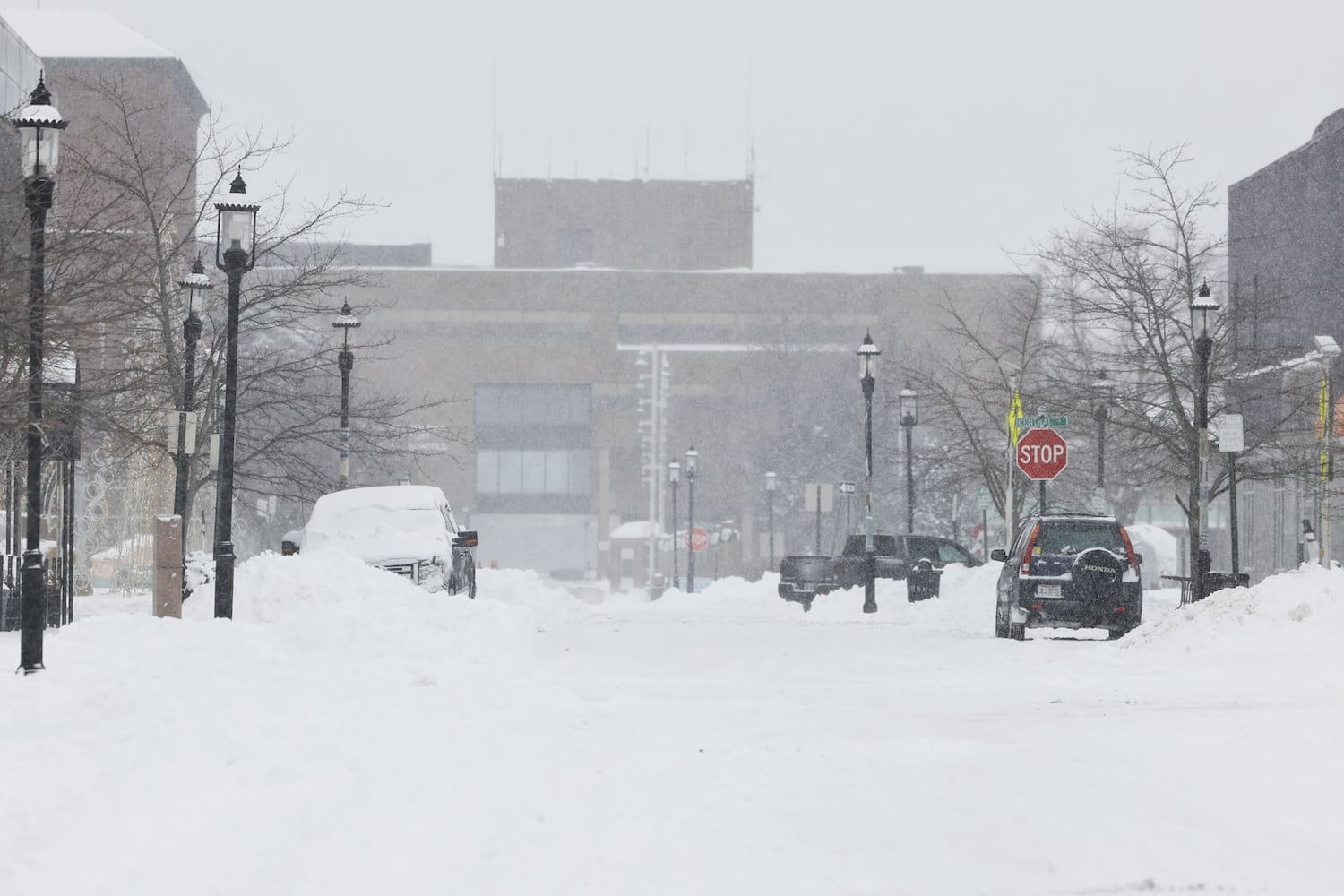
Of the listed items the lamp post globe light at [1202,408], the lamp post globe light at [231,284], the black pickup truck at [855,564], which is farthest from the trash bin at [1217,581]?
the lamp post globe light at [231,284]

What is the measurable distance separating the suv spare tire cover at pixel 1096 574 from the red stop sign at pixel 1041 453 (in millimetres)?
6565

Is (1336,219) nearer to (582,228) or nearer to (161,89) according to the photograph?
(161,89)

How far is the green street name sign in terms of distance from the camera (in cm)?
3028

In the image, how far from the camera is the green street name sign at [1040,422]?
3028cm

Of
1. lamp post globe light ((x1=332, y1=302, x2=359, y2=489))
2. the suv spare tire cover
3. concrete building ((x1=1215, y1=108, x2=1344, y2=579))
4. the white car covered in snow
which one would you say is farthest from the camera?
concrete building ((x1=1215, y1=108, x2=1344, y2=579))

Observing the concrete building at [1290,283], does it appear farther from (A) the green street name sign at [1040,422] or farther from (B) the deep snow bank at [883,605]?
(A) the green street name sign at [1040,422]

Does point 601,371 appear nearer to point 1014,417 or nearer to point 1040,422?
point 1014,417

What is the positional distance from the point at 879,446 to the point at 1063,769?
76.6 meters

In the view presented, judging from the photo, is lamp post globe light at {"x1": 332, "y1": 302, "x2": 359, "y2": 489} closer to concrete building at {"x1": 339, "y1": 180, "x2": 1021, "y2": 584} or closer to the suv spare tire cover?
the suv spare tire cover

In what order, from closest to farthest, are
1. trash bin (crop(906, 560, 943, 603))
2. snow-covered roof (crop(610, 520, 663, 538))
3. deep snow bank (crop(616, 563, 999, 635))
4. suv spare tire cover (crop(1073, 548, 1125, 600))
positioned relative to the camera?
1. suv spare tire cover (crop(1073, 548, 1125, 600))
2. deep snow bank (crop(616, 563, 999, 635))
3. trash bin (crop(906, 560, 943, 603))
4. snow-covered roof (crop(610, 520, 663, 538))

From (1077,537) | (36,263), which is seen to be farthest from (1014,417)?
(36,263)

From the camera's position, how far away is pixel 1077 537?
24.9 metres

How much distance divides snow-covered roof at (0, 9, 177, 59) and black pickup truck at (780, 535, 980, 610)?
187 feet

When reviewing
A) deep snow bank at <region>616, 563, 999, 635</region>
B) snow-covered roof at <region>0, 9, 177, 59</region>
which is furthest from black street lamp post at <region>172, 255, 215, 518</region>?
snow-covered roof at <region>0, 9, 177, 59</region>
